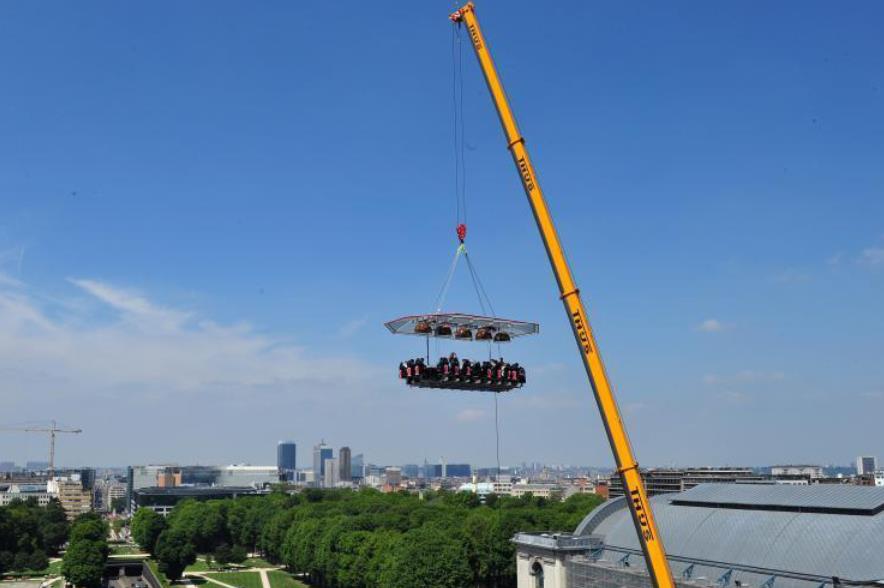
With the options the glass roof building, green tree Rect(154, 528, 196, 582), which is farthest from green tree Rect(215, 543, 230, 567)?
the glass roof building

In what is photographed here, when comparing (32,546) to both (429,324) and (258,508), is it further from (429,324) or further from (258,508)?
(429,324)

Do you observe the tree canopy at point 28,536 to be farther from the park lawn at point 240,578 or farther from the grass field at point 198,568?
the park lawn at point 240,578

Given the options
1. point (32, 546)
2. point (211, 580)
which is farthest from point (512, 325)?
point (32, 546)

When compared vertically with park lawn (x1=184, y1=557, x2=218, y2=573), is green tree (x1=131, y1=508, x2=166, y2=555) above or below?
above

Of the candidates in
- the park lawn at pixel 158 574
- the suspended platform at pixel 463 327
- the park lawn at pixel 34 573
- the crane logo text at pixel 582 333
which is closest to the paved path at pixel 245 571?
the park lawn at pixel 158 574

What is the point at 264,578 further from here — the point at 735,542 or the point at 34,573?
the point at 735,542

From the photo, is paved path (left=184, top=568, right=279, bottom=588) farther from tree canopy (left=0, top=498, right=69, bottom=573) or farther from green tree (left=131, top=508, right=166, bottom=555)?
tree canopy (left=0, top=498, right=69, bottom=573)

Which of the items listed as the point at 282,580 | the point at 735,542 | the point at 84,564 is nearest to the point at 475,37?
the point at 735,542
